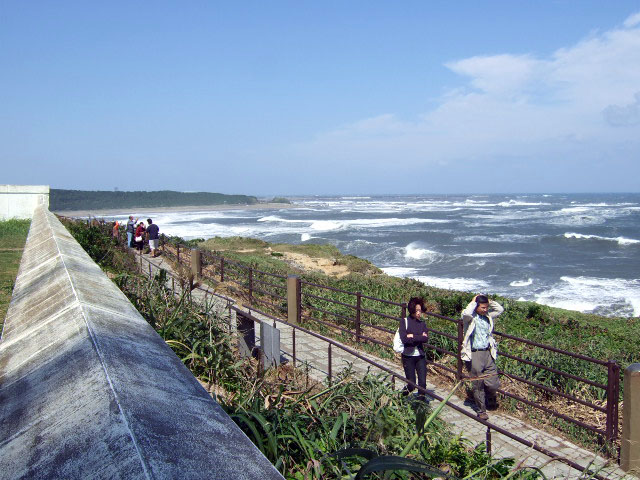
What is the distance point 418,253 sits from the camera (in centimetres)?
3825

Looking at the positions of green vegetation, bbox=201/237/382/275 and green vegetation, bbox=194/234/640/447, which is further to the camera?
green vegetation, bbox=201/237/382/275

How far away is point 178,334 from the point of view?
4.68 metres

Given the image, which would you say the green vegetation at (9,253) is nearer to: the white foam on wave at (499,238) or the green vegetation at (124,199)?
the white foam on wave at (499,238)

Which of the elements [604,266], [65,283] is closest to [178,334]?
[65,283]

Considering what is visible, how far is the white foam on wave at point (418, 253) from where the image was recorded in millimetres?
36388

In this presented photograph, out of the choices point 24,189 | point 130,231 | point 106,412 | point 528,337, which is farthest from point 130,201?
point 106,412

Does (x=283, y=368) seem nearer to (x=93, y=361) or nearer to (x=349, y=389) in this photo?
(x=349, y=389)

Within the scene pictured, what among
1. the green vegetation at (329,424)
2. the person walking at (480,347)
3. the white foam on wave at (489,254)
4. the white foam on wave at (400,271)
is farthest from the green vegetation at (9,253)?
the white foam on wave at (489,254)

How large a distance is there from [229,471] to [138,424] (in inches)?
10.1

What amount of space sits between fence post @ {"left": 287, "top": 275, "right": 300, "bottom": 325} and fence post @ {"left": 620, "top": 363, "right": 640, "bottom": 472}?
6.87m

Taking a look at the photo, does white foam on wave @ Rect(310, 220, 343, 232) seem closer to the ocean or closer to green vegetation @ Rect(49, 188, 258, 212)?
the ocean

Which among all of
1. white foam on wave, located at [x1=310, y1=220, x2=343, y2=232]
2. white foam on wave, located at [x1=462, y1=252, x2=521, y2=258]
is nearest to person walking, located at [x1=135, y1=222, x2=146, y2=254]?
white foam on wave, located at [x1=462, y1=252, x2=521, y2=258]

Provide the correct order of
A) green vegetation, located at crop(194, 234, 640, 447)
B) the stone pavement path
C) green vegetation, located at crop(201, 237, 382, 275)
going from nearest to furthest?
the stone pavement path, green vegetation, located at crop(194, 234, 640, 447), green vegetation, located at crop(201, 237, 382, 275)

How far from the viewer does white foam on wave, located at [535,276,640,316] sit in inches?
822
